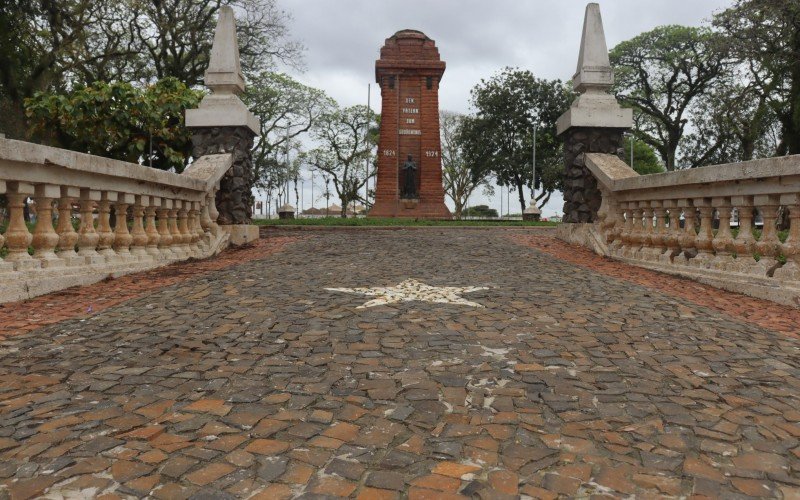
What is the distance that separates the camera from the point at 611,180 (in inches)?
316

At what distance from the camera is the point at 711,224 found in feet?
19.6

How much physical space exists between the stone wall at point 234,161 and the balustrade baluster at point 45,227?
15.1 feet

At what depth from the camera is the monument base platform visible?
24828 mm

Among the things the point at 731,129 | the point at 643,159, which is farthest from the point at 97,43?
the point at 643,159

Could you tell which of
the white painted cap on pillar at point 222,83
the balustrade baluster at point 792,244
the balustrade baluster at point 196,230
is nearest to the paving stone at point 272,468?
the balustrade baluster at point 792,244

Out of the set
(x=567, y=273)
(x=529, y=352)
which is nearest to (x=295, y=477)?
(x=529, y=352)

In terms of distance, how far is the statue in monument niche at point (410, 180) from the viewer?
24.8 meters

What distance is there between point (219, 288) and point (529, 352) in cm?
340

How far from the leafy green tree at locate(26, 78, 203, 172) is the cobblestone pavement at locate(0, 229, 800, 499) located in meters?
8.85

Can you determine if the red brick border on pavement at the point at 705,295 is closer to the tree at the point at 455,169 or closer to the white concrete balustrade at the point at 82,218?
the white concrete balustrade at the point at 82,218

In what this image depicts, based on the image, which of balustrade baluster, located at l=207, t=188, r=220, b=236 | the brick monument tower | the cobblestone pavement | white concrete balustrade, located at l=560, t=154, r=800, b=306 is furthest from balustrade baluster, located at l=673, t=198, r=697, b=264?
the brick monument tower

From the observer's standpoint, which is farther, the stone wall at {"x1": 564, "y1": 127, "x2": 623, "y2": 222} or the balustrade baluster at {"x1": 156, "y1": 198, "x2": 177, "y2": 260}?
the stone wall at {"x1": 564, "y1": 127, "x2": 623, "y2": 222}

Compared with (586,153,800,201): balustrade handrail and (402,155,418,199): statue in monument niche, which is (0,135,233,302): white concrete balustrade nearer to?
(586,153,800,201): balustrade handrail

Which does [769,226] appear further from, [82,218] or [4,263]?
[4,263]
